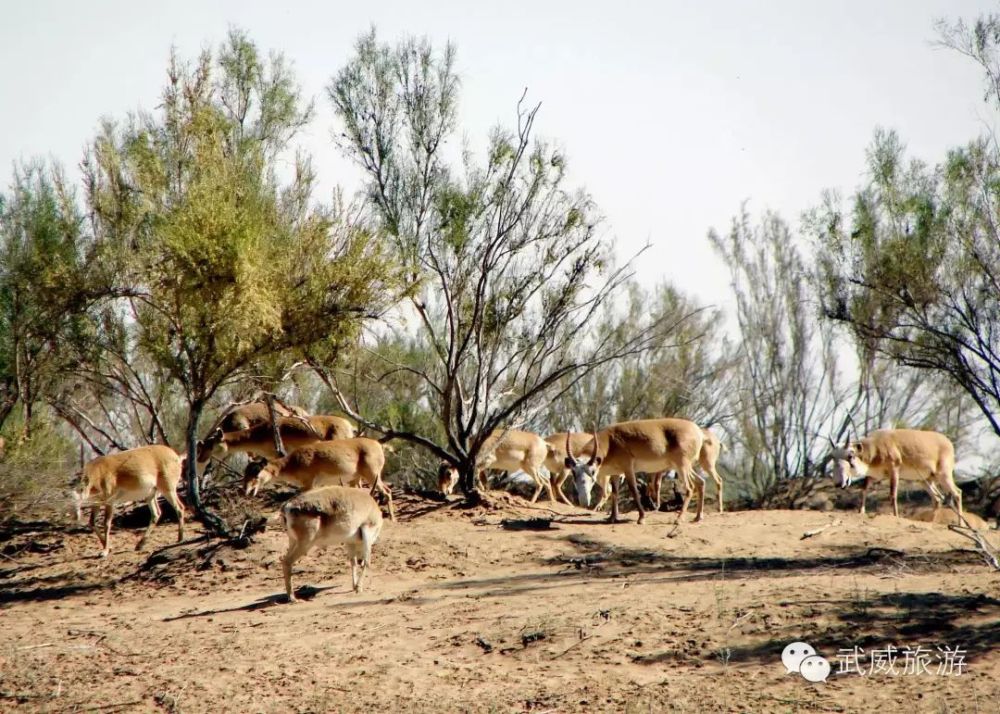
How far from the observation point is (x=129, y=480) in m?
14.7

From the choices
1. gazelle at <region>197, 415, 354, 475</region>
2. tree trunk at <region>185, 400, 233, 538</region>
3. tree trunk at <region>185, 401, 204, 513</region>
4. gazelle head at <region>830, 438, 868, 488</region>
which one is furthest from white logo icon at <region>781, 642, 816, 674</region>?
gazelle head at <region>830, 438, 868, 488</region>

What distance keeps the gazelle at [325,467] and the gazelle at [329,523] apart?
289 cm

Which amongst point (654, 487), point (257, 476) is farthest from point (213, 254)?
point (654, 487)

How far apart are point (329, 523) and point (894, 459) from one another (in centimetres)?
1178

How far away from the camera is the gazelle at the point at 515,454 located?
18891 millimetres

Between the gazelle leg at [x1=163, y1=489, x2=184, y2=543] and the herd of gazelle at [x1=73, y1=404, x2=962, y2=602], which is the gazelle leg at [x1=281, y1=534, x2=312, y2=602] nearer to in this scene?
the herd of gazelle at [x1=73, y1=404, x2=962, y2=602]

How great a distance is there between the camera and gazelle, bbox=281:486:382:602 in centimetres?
1220

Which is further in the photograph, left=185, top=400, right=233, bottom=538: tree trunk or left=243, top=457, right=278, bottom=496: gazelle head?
left=243, top=457, right=278, bottom=496: gazelle head

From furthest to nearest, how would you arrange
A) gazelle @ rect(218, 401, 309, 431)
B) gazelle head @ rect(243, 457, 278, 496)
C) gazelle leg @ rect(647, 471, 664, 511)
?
1. gazelle leg @ rect(647, 471, 664, 511)
2. gazelle @ rect(218, 401, 309, 431)
3. gazelle head @ rect(243, 457, 278, 496)

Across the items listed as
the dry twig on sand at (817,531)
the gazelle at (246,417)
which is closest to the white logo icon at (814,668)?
the dry twig on sand at (817,531)

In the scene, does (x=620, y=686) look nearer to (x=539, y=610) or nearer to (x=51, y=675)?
(x=539, y=610)

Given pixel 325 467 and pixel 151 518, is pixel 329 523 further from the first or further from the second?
pixel 151 518

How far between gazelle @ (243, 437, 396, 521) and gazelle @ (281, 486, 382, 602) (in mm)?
2889

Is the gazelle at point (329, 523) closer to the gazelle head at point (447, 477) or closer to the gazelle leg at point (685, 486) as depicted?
the gazelle head at point (447, 477)
